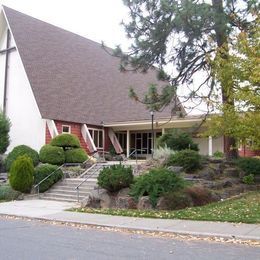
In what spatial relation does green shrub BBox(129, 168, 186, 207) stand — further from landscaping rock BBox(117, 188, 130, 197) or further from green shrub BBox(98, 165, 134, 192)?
green shrub BBox(98, 165, 134, 192)

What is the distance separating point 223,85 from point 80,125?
57.0 feet

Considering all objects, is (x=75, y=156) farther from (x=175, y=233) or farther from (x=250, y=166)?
(x=175, y=233)

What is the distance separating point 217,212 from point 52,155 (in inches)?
543

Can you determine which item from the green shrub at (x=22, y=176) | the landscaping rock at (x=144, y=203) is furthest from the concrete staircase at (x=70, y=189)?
the landscaping rock at (x=144, y=203)

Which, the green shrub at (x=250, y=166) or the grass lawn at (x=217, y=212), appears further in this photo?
the green shrub at (x=250, y=166)

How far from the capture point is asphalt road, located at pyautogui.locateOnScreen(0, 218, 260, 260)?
888 centimetres

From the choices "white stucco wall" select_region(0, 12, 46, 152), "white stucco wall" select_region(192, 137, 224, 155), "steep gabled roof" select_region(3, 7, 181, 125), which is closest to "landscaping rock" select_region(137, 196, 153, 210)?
"steep gabled roof" select_region(3, 7, 181, 125)

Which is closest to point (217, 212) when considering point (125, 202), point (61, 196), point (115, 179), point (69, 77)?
point (125, 202)

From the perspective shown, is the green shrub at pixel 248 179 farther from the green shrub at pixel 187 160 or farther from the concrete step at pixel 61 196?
the concrete step at pixel 61 196

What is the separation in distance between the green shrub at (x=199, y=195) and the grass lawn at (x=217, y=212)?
310 millimetres

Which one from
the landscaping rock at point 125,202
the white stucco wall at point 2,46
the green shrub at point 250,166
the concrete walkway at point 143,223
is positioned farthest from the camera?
the white stucco wall at point 2,46

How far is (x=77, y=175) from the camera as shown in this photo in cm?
2464

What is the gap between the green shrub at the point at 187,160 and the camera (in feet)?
65.3

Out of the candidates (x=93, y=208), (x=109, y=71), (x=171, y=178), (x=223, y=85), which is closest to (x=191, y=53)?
(x=223, y=85)
